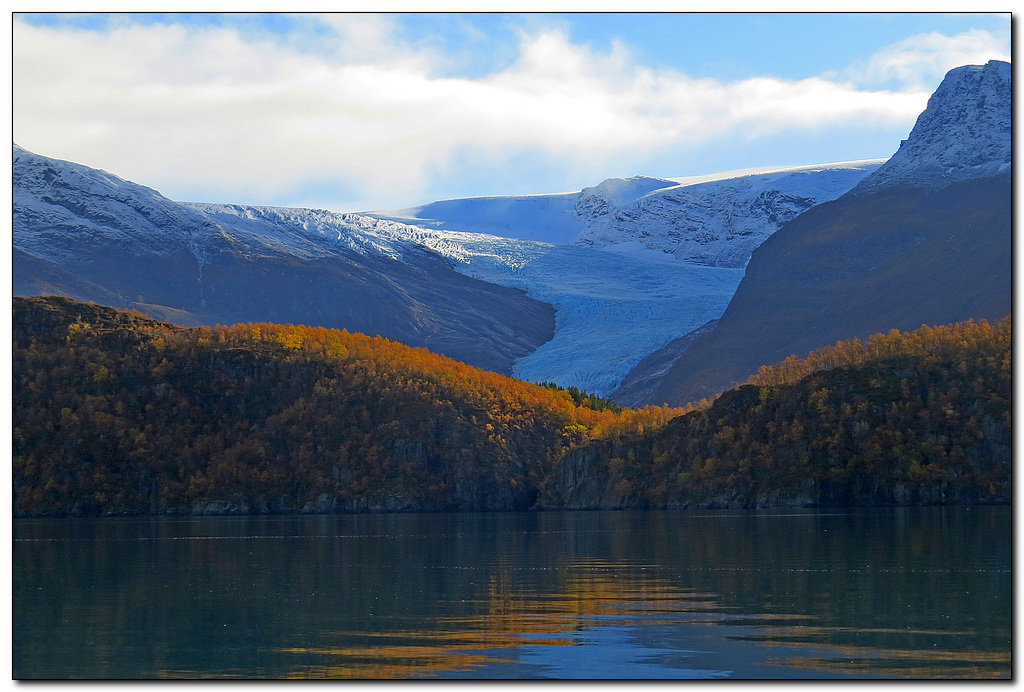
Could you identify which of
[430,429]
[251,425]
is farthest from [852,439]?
[251,425]

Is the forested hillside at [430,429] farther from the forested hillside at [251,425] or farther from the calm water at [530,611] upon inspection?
the calm water at [530,611]

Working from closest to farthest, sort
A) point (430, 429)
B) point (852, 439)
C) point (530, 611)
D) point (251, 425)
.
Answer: point (530, 611)
point (852, 439)
point (430, 429)
point (251, 425)

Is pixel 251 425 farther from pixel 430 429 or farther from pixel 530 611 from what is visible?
pixel 530 611

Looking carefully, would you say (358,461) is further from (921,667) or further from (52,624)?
(921,667)

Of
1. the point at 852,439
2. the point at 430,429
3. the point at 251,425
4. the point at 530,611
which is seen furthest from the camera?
the point at 251,425

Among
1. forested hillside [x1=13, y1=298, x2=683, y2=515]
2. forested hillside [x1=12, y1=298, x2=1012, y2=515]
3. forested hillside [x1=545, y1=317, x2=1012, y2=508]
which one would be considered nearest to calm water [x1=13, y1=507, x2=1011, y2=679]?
forested hillside [x1=545, y1=317, x2=1012, y2=508]

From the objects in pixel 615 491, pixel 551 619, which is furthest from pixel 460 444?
pixel 551 619

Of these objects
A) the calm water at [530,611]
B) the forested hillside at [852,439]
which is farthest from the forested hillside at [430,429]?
the calm water at [530,611]
